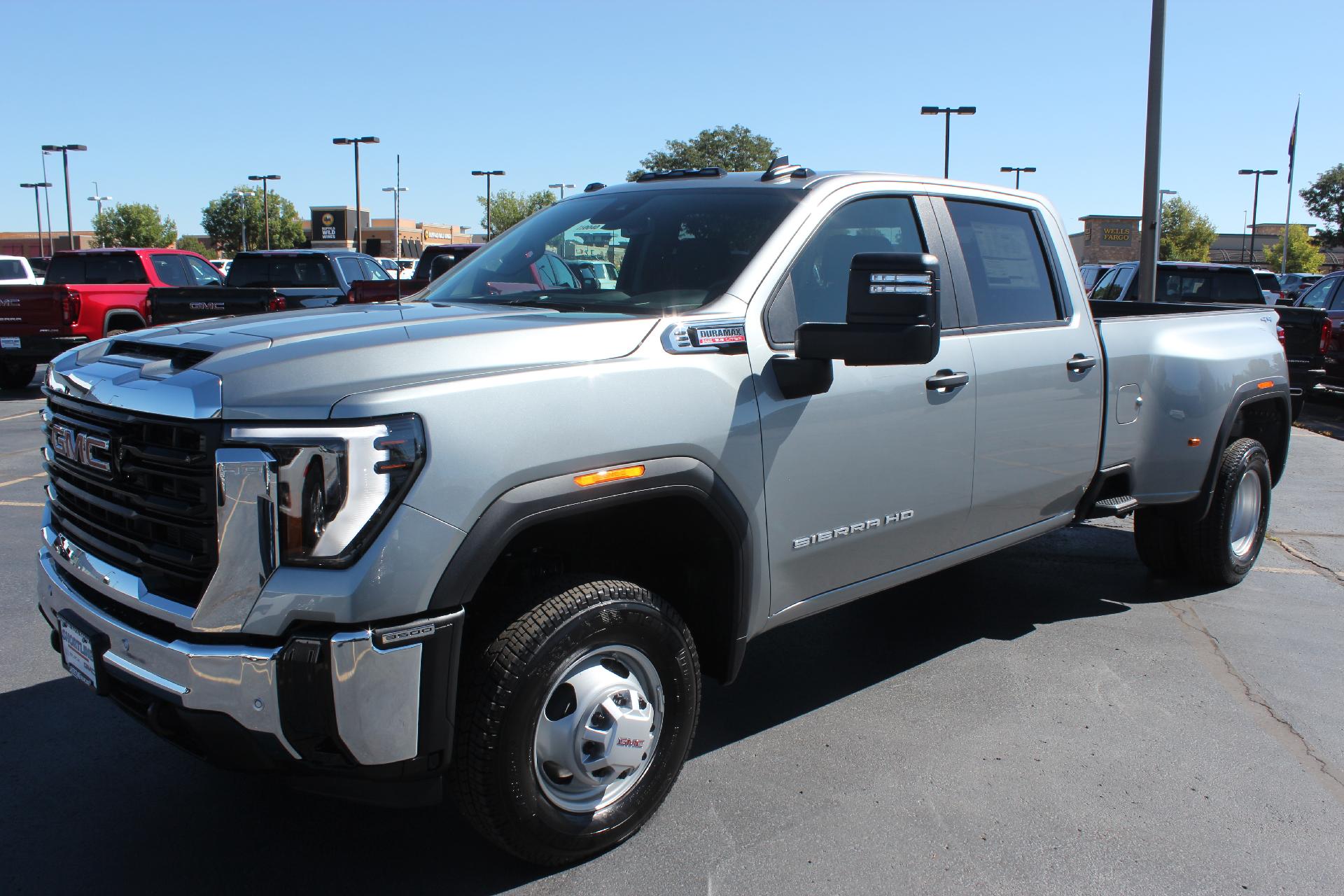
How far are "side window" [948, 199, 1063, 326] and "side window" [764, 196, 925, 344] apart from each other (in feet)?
1.20

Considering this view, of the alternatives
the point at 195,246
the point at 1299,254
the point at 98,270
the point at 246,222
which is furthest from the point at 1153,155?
the point at 195,246

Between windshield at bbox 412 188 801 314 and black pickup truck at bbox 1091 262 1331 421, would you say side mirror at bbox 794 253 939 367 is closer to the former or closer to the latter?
windshield at bbox 412 188 801 314

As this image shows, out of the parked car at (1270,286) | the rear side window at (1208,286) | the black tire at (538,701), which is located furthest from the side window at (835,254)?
the parked car at (1270,286)

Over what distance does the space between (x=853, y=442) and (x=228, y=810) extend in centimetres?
229

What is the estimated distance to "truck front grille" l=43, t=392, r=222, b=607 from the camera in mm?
2508

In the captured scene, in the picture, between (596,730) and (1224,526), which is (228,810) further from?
(1224,526)

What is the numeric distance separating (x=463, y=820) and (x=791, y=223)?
2.16 meters

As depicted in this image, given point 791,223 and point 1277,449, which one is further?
point 1277,449

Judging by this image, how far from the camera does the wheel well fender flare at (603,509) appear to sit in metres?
2.58

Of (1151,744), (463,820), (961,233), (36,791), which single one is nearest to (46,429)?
(36,791)

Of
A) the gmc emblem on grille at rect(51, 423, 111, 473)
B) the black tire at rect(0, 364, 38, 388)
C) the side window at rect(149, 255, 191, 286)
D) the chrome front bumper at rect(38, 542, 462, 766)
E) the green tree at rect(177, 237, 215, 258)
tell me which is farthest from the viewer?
the green tree at rect(177, 237, 215, 258)

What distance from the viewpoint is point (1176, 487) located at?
17.4 feet

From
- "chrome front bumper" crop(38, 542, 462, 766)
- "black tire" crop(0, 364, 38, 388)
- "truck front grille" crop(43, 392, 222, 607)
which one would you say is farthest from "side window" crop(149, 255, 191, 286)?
"chrome front bumper" crop(38, 542, 462, 766)

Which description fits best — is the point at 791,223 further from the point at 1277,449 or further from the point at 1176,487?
the point at 1277,449
